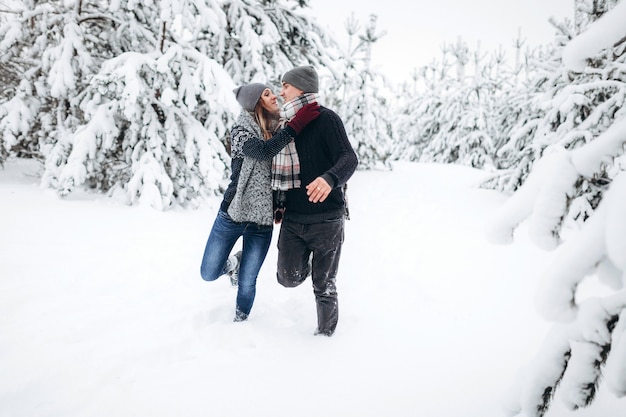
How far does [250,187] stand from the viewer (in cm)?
271

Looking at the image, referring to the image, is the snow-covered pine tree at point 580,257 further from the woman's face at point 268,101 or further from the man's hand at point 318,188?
the woman's face at point 268,101

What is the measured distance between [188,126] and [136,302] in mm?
4220

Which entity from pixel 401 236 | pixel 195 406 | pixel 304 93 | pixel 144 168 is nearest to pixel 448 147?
pixel 401 236

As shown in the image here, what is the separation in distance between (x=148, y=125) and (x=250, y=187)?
185 inches

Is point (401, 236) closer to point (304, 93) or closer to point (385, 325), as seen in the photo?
point (385, 325)

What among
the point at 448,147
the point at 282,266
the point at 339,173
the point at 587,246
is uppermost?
the point at 587,246

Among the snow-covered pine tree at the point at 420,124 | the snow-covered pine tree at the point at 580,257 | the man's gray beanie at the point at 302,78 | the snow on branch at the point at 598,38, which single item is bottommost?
the snow-covered pine tree at the point at 420,124

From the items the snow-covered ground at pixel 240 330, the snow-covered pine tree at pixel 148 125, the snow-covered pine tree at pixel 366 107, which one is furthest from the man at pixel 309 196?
the snow-covered pine tree at pixel 366 107

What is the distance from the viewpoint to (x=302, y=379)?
7.70 ft

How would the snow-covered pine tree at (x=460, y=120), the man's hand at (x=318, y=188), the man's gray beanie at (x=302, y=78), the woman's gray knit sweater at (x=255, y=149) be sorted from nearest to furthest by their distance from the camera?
the man's hand at (x=318, y=188)
the woman's gray knit sweater at (x=255, y=149)
the man's gray beanie at (x=302, y=78)
the snow-covered pine tree at (x=460, y=120)

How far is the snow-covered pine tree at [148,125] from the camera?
578 cm

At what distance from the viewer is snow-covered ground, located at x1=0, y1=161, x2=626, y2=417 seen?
2.10 m

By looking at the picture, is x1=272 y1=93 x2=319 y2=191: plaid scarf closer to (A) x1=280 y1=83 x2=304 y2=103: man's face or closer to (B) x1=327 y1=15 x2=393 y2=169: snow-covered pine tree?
(A) x1=280 y1=83 x2=304 y2=103: man's face

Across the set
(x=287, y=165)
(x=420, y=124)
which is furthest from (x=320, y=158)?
(x=420, y=124)
